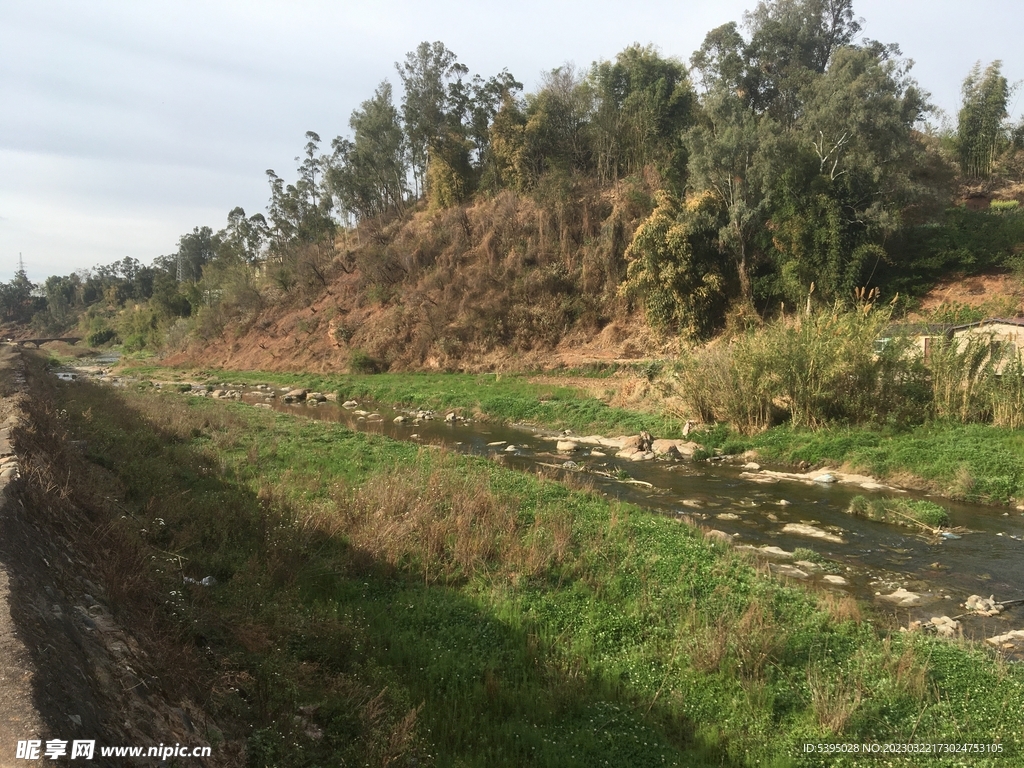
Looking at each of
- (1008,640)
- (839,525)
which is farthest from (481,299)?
(1008,640)

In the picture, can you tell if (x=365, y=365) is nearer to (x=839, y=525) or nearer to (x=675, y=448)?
(x=675, y=448)

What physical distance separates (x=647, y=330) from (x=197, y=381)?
34.6m

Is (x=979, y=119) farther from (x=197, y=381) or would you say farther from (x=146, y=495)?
(x=197, y=381)

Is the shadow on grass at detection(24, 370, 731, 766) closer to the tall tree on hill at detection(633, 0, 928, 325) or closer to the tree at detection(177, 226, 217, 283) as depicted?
the tall tree on hill at detection(633, 0, 928, 325)

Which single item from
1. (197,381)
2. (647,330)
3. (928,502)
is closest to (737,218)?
(647,330)

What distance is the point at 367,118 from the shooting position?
195ft

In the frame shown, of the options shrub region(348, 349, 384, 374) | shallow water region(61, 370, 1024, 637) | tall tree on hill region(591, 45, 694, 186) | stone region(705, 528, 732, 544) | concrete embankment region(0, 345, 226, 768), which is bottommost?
shallow water region(61, 370, 1024, 637)

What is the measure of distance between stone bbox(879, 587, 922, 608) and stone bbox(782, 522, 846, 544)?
238 cm

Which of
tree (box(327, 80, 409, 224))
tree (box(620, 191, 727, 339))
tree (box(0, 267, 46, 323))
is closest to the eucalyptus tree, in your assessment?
tree (box(327, 80, 409, 224))

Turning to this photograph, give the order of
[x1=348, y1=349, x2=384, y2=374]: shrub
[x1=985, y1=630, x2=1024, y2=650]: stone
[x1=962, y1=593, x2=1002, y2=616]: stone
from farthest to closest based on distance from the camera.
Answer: [x1=348, y1=349, x2=384, y2=374]: shrub
[x1=962, y1=593, x2=1002, y2=616]: stone
[x1=985, y1=630, x2=1024, y2=650]: stone

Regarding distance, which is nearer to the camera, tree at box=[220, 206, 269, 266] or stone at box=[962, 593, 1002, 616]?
stone at box=[962, 593, 1002, 616]

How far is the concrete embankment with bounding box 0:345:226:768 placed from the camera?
3.45 m

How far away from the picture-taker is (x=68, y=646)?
430 cm

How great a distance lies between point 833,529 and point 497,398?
60.3 feet
